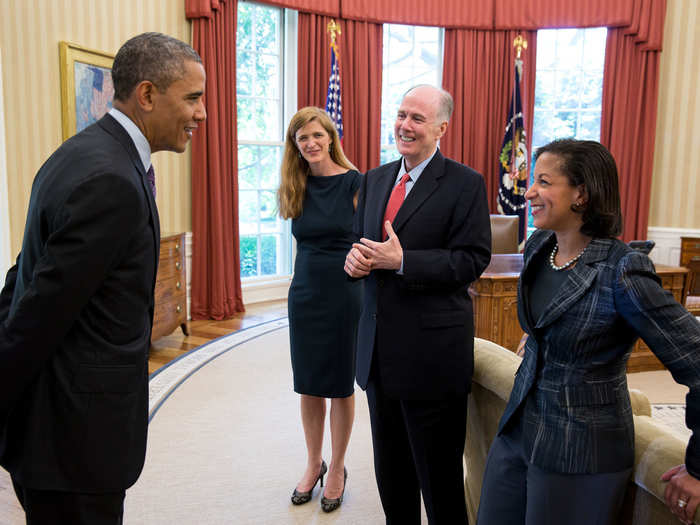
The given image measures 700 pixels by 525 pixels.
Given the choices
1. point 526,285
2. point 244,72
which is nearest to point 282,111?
point 244,72

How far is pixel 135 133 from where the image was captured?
126 centimetres

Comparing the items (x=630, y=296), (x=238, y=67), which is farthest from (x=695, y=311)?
(x=238, y=67)

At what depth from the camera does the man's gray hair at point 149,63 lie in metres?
1.24

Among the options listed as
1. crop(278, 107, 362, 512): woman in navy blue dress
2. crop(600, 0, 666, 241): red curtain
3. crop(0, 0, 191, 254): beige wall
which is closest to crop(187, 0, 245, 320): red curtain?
crop(0, 0, 191, 254): beige wall

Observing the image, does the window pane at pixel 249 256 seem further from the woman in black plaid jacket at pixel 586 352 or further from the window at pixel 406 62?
the woman in black plaid jacket at pixel 586 352

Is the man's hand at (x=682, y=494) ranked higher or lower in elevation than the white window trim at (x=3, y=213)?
lower

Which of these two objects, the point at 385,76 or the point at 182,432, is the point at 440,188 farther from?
the point at 385,76

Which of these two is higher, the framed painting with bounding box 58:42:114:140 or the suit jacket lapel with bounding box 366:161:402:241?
the framed painting with bounding box 58:42:114:140

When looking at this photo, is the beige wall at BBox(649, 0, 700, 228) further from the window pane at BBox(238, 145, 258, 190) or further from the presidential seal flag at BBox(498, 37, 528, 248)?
the window pane at BBox(238, 145, 258, 190)

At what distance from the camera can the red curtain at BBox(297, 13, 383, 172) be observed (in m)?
Answer: 6.70

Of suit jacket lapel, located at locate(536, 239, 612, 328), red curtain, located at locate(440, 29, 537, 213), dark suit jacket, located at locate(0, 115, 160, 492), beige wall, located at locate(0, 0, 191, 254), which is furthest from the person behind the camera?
red curtain, located at locate(440, 29, 537, 213)

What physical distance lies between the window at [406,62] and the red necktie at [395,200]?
576 centimetres

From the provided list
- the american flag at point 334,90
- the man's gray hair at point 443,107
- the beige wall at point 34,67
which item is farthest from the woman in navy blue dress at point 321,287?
the american flag at point 334,90

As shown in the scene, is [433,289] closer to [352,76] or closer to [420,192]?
[420,192]
